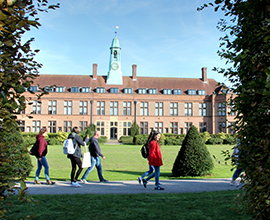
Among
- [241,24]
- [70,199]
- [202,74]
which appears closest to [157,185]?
[70,199]

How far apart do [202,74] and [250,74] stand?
48.5 meters

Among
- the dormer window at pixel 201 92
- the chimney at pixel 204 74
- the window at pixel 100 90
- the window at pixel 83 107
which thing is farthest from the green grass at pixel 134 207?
the chimney at pixel 204 74

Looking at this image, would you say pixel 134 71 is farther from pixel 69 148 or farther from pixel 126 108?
pixel 69 148

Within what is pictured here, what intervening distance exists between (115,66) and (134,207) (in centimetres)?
4460

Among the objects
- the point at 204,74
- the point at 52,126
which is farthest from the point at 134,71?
the point at 52,126

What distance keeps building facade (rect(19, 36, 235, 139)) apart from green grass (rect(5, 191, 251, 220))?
3909 centimetres

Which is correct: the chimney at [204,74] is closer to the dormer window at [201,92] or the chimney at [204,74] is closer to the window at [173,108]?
the dormer window at [201,92]

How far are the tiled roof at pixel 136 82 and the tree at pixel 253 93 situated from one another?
1712 inches

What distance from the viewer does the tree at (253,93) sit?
3068 millimetres

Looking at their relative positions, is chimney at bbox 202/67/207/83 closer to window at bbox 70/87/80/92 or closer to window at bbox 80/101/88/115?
window at bbox 80/101/88/115

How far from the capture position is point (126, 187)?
775cm

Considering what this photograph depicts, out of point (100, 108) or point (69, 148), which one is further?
point (100, 108)

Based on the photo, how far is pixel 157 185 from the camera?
7.44m

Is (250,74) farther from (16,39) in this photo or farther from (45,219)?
(45,219)
